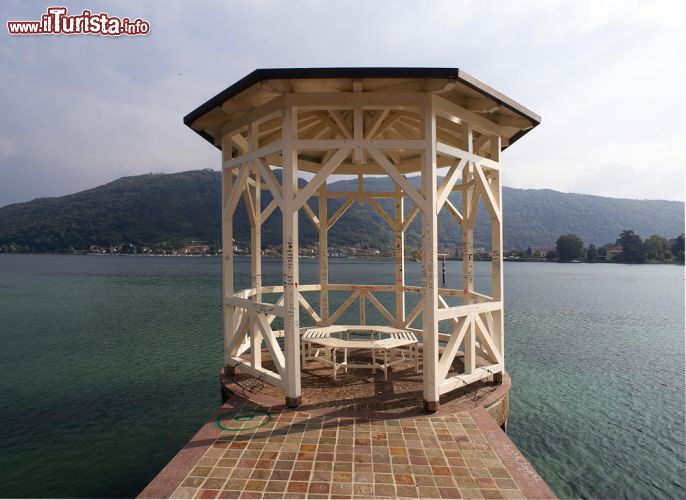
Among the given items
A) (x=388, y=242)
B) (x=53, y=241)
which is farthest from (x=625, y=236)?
(x=53, y=241)

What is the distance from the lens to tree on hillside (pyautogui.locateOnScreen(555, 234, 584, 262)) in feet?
379

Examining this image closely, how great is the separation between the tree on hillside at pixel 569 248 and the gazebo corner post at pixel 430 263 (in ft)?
423

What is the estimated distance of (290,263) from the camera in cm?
540

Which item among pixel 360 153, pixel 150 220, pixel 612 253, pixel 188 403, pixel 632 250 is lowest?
pixel 188 403

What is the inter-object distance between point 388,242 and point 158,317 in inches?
4677

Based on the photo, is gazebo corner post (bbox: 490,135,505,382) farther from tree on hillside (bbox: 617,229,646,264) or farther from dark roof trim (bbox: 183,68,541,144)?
tree on hillside (bbox: 617,229,646,264)

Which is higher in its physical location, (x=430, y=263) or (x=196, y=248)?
(x=196, y=248)

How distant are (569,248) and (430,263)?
5133 inches

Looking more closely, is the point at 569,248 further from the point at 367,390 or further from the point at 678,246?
the point at 367,390

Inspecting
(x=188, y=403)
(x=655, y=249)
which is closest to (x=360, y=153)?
(x=188, y=403)

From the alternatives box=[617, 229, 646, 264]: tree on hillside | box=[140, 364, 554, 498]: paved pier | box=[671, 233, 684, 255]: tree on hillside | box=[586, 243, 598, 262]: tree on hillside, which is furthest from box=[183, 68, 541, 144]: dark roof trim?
box=[617, 229, 646, 264]: tree on hillside

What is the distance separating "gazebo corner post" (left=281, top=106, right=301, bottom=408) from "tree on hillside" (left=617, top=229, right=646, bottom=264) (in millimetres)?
133585

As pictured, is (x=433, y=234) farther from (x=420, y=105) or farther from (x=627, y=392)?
(x=627, y=392)

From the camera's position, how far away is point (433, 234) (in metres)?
5.30
